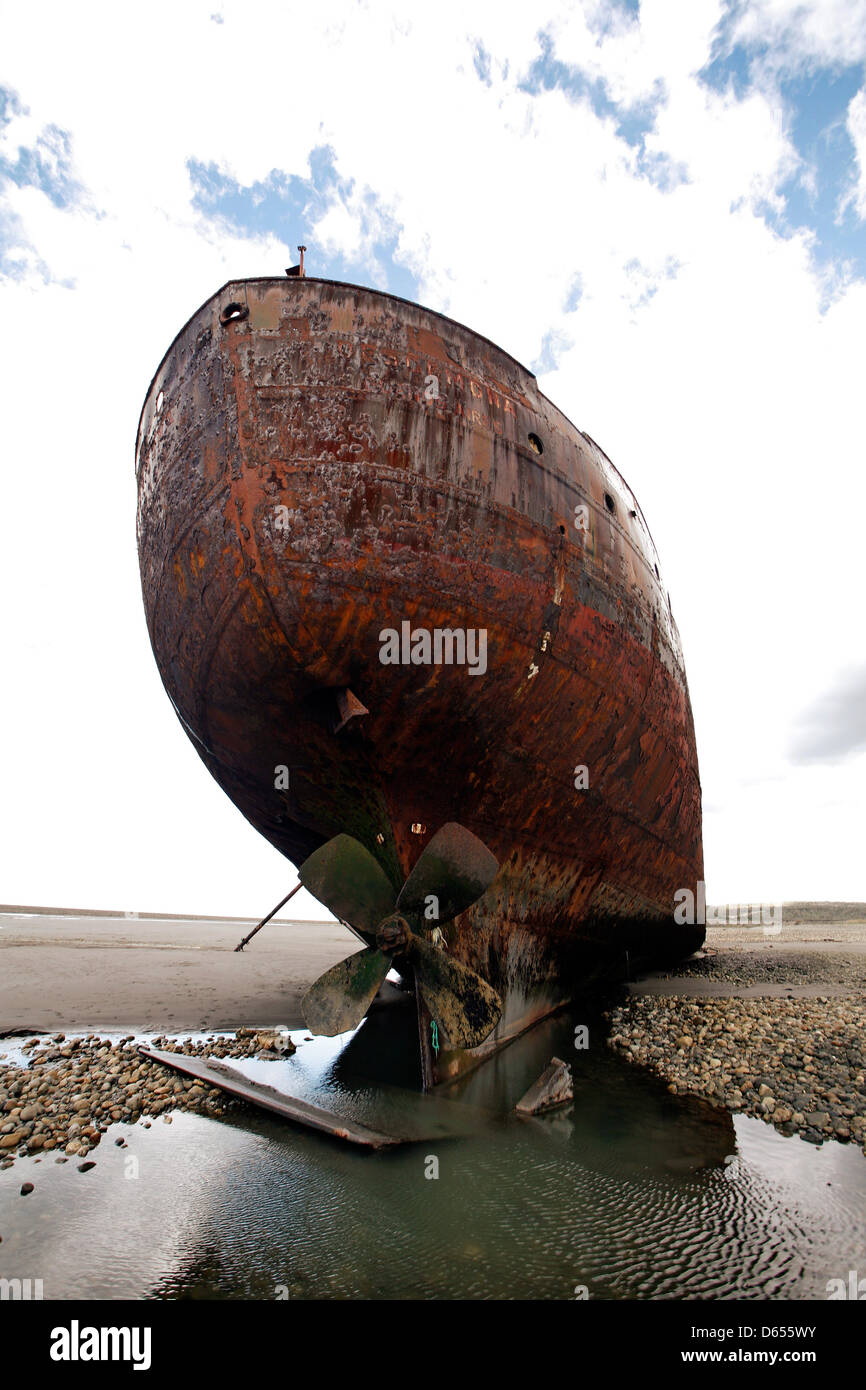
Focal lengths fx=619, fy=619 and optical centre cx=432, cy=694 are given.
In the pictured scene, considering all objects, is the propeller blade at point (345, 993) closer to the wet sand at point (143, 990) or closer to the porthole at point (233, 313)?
the wet sand at point (143, 990)

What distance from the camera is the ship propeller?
371 centimetres

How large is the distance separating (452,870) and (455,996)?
2.44 feet

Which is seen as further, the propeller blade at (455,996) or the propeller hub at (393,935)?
the propeller hub at (393,935)

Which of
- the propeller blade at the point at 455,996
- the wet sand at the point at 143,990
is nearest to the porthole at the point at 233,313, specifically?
the propeller blade at the point at 455,996

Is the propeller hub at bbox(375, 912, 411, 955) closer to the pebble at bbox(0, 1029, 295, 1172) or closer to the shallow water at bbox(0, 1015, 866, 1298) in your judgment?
the shallow water at bbox(0, 1015, 866, 1298)

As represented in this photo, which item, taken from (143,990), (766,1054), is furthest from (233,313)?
(143,990)

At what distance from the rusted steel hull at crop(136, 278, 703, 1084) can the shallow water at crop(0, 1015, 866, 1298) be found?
46.0 inches

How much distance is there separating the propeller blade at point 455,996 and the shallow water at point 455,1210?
0.52 m

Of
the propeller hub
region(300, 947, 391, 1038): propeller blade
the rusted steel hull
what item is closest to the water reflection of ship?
the rusted steel hull

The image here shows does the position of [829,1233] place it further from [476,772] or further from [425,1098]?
[476,772]

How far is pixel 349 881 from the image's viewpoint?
396cm

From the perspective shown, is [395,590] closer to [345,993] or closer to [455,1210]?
[345,993]

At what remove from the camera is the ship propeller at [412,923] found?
3.71 m
